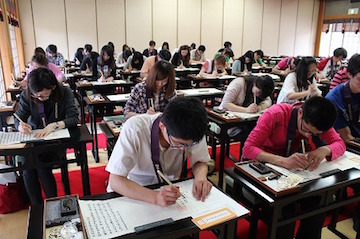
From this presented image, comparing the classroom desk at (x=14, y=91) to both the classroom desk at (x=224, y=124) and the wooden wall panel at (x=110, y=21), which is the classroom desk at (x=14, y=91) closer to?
the classroom desk at (x=224, y=124)

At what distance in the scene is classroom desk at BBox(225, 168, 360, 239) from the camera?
130 cm

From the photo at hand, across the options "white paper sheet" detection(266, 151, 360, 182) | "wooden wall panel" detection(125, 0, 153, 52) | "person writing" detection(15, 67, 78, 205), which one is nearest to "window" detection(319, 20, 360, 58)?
"wooden wall panel" detection(125, 0, 153, 52)

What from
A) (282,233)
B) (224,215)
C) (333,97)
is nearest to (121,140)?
(224,215)

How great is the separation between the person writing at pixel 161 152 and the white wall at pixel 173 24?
8902 mm

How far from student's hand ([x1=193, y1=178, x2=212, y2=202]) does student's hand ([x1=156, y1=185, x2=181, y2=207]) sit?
4.6 inches

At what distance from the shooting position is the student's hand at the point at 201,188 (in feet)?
4.09

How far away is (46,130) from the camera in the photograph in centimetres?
205

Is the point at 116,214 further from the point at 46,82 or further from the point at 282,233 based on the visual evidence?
the point at 46,82

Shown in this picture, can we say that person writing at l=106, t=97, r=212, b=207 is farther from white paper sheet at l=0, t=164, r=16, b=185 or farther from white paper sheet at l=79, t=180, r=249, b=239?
white paper sheet at l=0, t=164, r=16, b=185

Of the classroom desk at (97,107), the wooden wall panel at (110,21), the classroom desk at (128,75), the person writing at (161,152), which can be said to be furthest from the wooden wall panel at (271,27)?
the person writing at (161,152)

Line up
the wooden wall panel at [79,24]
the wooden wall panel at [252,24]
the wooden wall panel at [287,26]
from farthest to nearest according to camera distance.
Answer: the wooden wall panel at [287,26]
the wooden wall panel at [252,24]
the wooden wall panel at [79,24]

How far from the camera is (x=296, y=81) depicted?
125 inches

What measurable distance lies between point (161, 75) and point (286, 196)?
1.53 m

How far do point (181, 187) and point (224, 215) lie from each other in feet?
0.92
